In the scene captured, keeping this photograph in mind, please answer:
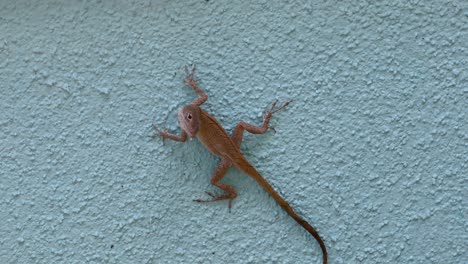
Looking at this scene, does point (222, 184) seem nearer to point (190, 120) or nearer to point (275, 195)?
point (275, 195)

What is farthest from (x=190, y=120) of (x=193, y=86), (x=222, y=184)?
(x=222, y=184)

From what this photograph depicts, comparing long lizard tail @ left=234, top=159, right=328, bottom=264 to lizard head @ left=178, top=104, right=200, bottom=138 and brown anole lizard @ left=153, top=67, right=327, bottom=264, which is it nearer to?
brown anole lizard @ left=153, top=67, right=327, bottom=264

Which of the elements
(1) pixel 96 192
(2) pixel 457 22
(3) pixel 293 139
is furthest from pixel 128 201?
(2) pixel 457 22

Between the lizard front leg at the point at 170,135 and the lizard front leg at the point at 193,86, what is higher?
the lizard front leg at the point at 193,86

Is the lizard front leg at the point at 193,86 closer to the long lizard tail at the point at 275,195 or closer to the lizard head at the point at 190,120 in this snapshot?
the lizard head at the point at 190,120

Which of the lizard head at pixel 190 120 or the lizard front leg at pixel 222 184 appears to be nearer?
the lizard head at pixel 190 120

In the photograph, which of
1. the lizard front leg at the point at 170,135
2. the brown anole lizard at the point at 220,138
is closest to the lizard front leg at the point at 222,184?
the brown anole lizard at the point at 220,138

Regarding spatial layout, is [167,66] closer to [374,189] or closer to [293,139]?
[293,139]
